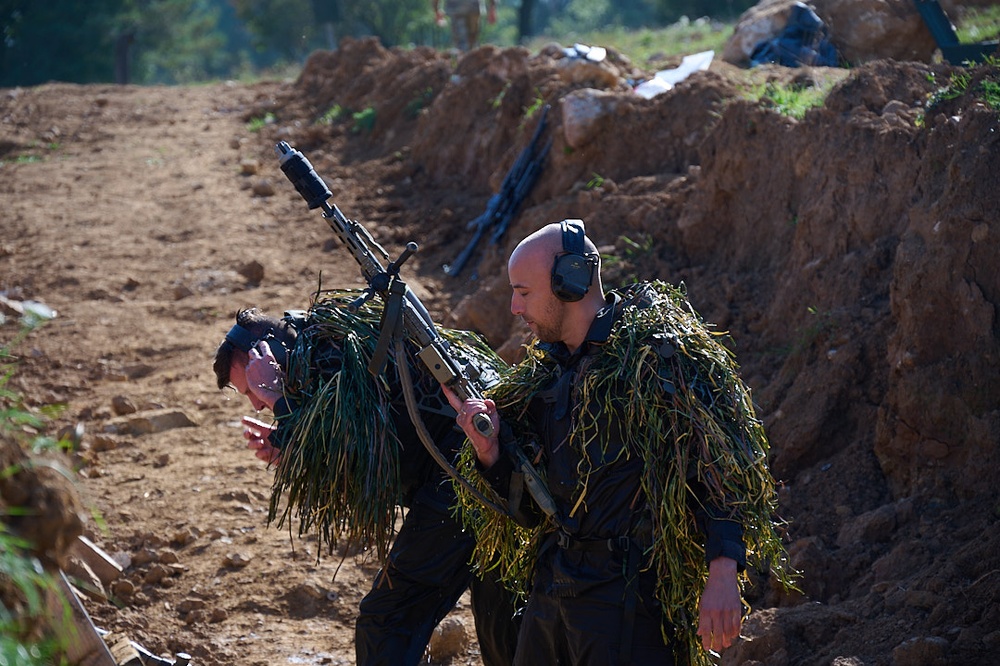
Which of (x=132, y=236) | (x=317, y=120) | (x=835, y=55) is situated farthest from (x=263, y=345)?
(x=317, y=120)

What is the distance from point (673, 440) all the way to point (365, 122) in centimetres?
1116

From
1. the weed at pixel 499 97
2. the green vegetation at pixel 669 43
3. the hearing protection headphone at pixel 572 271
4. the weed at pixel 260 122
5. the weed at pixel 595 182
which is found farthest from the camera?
the weed at pixel 260 122

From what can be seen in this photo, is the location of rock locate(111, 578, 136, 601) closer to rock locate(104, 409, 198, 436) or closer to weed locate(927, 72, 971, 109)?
rock locate(104, 409, 198, 436)

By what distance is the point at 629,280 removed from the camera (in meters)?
6.93

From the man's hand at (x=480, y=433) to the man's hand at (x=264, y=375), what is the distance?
904 mm

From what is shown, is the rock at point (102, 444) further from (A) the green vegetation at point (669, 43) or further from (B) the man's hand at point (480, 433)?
(A) the green vegetation at point (669, 43)

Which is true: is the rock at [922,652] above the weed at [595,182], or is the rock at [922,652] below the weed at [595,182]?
below

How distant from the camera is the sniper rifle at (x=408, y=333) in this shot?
3457 millimetres

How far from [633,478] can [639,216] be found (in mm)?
4385

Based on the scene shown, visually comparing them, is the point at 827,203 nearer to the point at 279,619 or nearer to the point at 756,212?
the point at 756,212

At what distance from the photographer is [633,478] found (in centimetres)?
330

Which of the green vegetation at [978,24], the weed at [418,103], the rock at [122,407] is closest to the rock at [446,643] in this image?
the rock at [122,407]

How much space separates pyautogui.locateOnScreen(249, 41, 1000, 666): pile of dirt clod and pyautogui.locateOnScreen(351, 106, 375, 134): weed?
4.53 m

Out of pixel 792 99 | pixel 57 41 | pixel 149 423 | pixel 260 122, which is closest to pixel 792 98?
pixel 792 99
